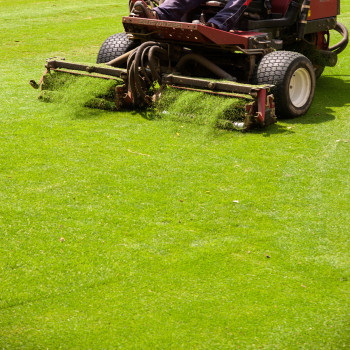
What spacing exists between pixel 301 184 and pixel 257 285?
1.72m

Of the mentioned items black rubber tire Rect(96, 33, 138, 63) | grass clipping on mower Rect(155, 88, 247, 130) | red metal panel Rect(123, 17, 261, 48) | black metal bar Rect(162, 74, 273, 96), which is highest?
red metal panel Rect(123, 17, 261, 48)

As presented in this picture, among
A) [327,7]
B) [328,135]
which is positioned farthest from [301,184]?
[327,7]

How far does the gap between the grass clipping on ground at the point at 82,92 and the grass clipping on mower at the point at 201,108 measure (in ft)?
2.14

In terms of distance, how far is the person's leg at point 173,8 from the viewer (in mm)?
7453

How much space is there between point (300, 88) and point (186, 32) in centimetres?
158

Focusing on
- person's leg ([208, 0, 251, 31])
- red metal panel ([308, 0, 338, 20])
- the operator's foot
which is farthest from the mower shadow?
the operator's foot

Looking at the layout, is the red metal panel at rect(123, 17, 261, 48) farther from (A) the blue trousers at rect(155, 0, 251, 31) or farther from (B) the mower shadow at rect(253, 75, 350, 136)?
(B) the mower shadow at rect(253, 75, 350, 136)

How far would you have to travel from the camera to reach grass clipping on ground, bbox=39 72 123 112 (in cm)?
740

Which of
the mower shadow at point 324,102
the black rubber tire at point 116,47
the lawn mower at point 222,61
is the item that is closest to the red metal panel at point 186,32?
the lawn mower at point 222,61

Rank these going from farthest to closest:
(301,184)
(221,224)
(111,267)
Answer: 1. (301,184)
2. (221,224)
3. (111,267)

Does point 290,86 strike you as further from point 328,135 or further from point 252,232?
point 252,232

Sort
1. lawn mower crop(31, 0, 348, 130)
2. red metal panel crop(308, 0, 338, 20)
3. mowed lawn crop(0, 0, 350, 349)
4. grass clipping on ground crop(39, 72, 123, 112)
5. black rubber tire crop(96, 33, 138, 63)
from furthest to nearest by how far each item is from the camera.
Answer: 1. red metal panel crop(308, 0, 338, 20)
2. black rubber tire crop(96, 33, 138, 63)
3. grass clipping on ground crop(39, 72, 123, 112)
4. lawn mower crop(31, 0, 348, 130)
5. mowed lawn crop(0, 0, 350, 349)

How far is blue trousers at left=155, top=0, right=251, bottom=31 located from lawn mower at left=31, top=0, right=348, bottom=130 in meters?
0.16

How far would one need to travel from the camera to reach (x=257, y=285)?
3891mm
